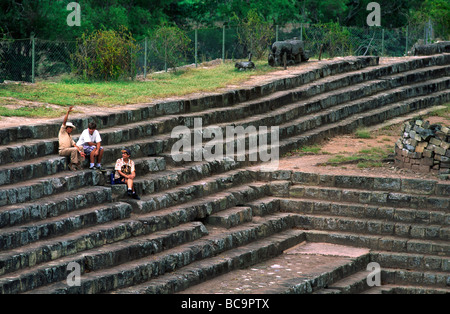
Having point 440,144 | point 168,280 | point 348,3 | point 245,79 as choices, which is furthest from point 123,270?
point 348,3

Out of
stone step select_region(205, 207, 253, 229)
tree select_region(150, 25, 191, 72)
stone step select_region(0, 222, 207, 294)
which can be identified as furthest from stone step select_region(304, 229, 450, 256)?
tree select_region(150, 25, 191, 72)

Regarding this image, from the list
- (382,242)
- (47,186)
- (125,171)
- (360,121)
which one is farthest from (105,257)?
(360,121)

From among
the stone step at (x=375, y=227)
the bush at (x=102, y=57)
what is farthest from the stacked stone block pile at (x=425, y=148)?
the bush at (x=102, y=57)

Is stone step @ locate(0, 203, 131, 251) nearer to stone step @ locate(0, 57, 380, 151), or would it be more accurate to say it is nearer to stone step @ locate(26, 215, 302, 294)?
stone step @ locate(26, 215, 302, 294)

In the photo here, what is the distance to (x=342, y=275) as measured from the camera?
12.3 m

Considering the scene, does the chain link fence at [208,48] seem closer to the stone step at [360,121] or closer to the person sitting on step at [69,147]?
the stone step at [360,121]

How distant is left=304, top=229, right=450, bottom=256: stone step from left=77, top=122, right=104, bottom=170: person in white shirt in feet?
12.9

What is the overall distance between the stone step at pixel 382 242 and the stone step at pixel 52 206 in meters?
3.94

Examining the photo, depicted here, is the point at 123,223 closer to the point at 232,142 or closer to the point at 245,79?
the point at 232,142

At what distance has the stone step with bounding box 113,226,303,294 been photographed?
Result: 10672 mm

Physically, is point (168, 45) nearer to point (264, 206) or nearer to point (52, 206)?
point (264, 206)

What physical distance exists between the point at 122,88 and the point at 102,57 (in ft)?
5.67
